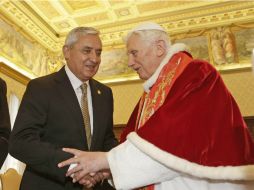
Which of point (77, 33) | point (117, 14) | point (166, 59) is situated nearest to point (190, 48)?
point (117, 14)

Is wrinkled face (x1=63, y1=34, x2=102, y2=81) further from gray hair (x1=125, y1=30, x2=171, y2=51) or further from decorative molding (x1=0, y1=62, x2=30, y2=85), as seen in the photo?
decorative molding (x1=0, y1=62, x2=30, y2=85)

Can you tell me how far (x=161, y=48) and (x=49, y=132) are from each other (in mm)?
1165

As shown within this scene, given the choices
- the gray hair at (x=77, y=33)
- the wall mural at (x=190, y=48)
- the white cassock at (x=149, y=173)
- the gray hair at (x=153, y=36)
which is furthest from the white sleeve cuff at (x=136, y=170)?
the wall mural at (x=190, y=48)

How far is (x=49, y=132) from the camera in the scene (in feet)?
8.19

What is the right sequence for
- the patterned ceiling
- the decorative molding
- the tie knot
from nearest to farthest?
the tie knot → the decorative molding → the patterned ceiling

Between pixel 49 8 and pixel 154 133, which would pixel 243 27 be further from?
pixel 154 133

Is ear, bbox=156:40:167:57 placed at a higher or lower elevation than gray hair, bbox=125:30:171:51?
lower

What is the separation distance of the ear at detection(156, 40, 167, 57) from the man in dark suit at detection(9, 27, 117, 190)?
0.68 m

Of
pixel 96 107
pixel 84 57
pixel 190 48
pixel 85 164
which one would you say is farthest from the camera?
pixel 190 48

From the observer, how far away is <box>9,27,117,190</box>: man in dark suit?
227 centimetres

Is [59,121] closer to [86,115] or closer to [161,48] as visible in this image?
[86,115]

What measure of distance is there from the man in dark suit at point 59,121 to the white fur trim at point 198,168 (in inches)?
27.3

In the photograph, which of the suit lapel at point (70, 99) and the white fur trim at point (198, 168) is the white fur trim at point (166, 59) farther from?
the white fur trim at point (198, 168)

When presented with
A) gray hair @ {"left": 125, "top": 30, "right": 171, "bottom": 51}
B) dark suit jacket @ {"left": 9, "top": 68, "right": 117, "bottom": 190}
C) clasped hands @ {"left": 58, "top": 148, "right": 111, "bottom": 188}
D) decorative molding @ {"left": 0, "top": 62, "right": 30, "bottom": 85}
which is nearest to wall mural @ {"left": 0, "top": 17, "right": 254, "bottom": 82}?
decorative molding @ {"left": 0, "top": 62, "right": 30, "bottom": 85}
